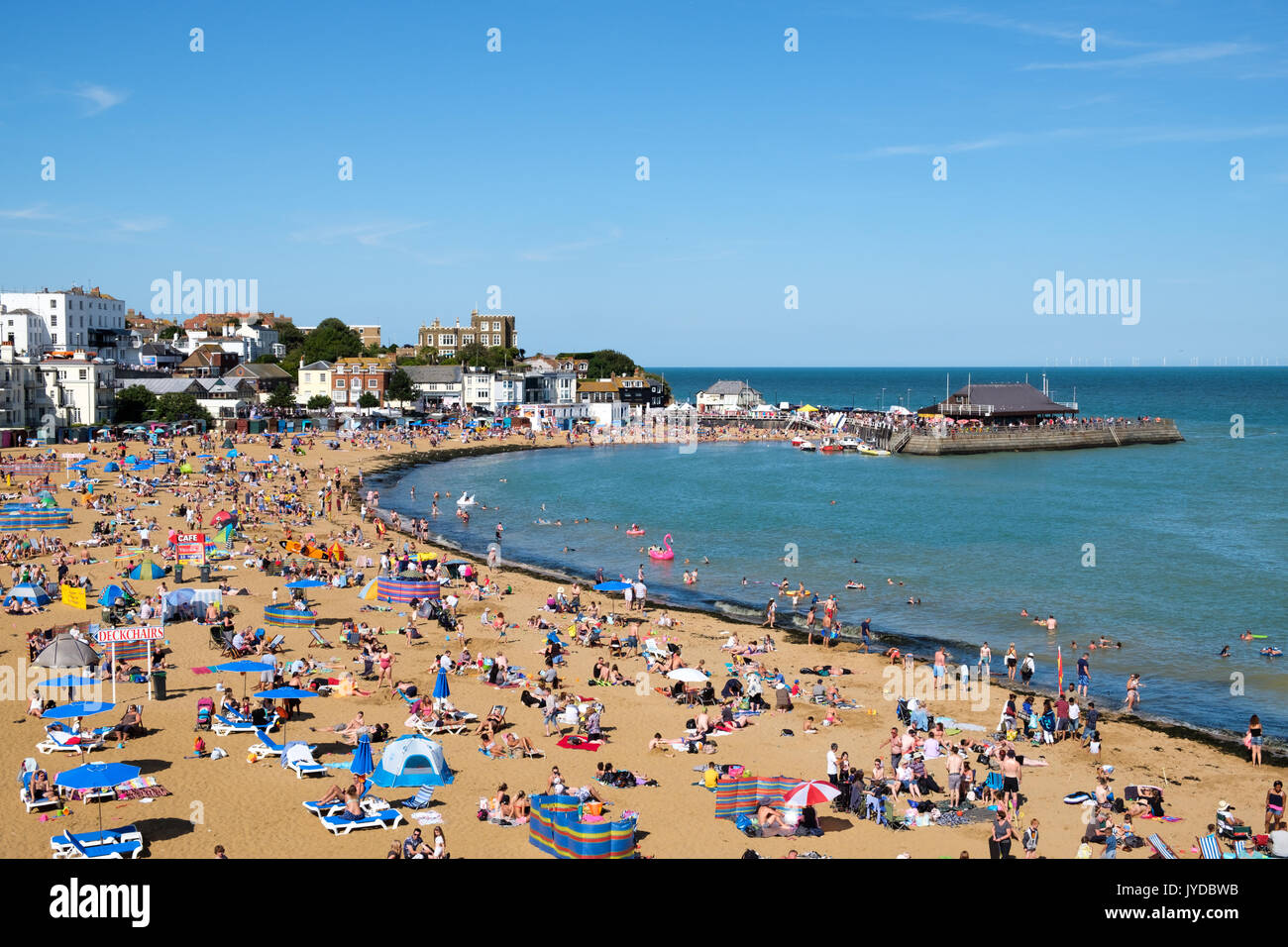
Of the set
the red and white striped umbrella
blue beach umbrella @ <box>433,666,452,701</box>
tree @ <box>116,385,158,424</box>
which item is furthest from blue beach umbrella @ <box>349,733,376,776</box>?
tree @ <box>116,385,158,424</box>

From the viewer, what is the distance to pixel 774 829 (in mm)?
14180

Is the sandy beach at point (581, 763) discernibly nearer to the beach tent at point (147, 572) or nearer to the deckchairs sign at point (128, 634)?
the deckchairs sign at point (128, 634)

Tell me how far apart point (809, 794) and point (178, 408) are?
72550mm

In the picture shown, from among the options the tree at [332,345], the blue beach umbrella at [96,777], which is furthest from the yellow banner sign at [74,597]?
the tree at [332,345]

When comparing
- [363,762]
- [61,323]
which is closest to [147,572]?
[363,762]

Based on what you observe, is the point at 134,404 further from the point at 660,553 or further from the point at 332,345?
the point at 660,553

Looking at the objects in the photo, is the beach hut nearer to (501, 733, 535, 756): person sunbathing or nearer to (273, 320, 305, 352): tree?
(501, 733, 535, 756): person sunbathing

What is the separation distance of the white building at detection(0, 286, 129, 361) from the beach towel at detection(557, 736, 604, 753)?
298 feet

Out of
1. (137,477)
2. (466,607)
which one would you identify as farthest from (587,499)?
(466,607)

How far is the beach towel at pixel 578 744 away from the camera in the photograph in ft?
57.5

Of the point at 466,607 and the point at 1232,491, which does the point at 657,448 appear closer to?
the point at 1232,491

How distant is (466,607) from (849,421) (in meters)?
71.2

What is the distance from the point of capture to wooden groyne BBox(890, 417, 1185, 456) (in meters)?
80.2

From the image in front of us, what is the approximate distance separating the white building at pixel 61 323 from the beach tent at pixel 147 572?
7455 centimetres
